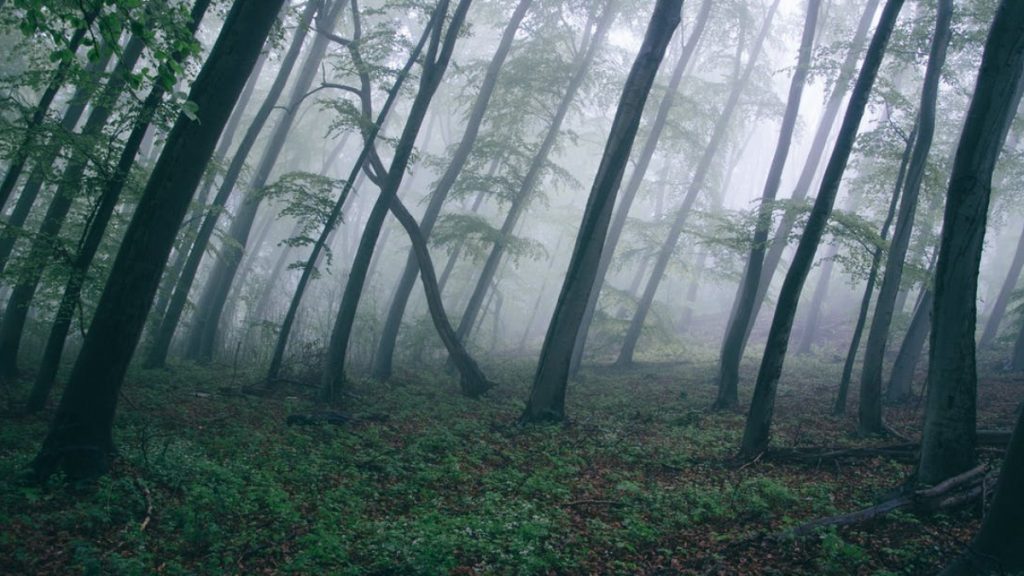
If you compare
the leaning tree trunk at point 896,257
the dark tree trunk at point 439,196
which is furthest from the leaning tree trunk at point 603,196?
the dark tree trunk at point 439,196

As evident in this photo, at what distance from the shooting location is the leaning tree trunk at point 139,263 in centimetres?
603

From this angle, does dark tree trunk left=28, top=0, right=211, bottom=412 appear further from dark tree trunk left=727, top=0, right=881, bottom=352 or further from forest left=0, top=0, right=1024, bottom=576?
dark tree trunk left=727, top=0, right=881, bottom=352

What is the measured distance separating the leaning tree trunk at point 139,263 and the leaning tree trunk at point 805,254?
7.78 metres

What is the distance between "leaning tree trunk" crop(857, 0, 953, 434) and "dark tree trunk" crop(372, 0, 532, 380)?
1029 cm

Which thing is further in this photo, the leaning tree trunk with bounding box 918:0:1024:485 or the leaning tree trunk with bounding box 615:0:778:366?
the leaning tree trunk with bounding box 615:0:778:366

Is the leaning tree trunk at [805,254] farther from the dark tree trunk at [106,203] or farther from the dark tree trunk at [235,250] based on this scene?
the dark tree trunk at [235,250]

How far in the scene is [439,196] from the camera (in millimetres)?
16375

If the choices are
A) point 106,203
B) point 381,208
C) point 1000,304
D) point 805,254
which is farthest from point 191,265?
point 1000,304

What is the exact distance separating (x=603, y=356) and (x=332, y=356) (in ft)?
46.3

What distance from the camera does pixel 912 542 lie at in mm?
5414

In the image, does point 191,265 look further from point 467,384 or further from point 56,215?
point 467,384

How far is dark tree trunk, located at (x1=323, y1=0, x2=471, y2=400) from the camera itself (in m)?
12.1

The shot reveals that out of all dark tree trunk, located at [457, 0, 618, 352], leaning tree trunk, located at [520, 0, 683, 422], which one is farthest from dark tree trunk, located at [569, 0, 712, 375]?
leaning tree trunk, located at [520, 0, 683, 422]

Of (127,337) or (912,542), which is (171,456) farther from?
(912,542)
